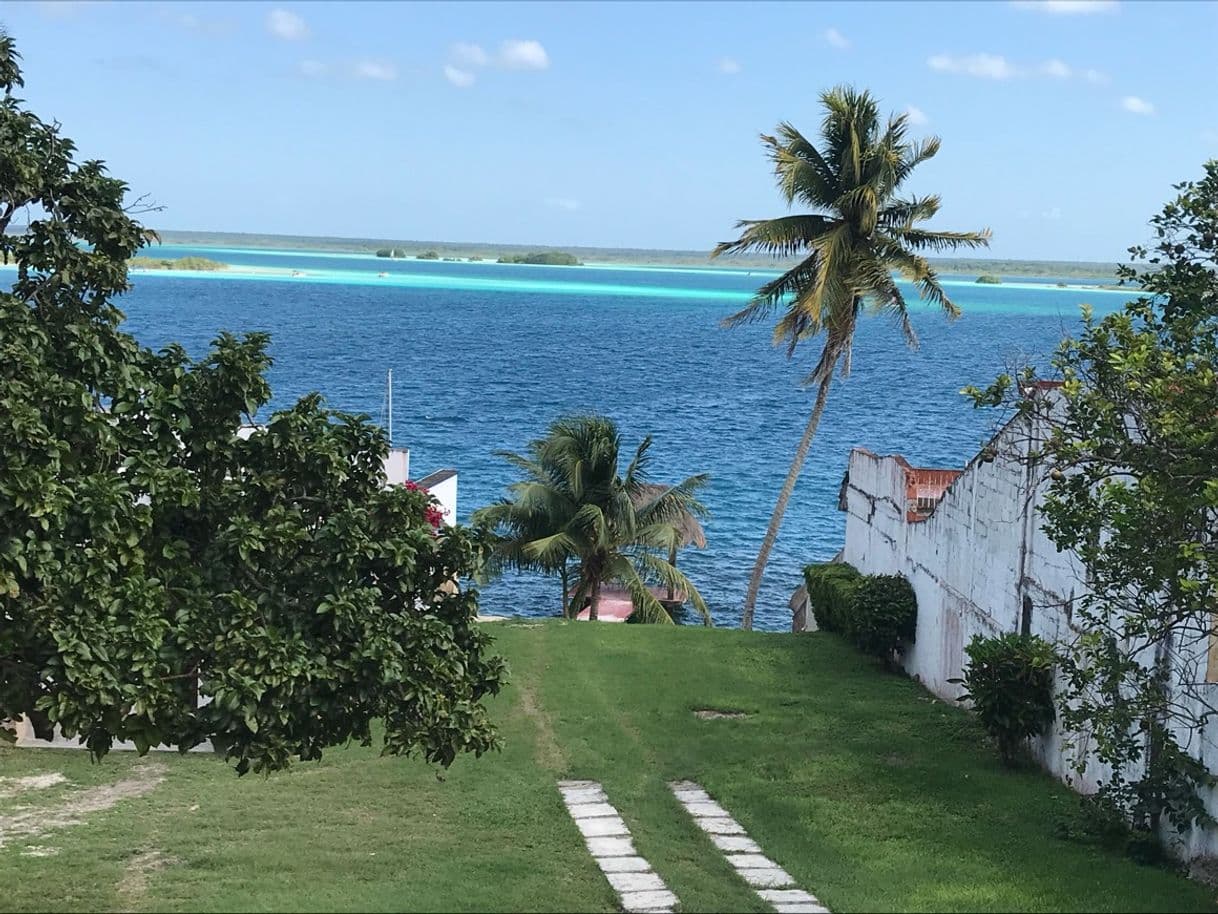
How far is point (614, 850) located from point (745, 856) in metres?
1.17

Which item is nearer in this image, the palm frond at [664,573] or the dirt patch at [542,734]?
the dirt patch at [542,734]

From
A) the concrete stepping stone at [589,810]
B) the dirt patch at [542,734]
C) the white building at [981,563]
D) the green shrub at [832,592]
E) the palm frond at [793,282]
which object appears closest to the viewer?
the concrete stepping stone at [589,810]

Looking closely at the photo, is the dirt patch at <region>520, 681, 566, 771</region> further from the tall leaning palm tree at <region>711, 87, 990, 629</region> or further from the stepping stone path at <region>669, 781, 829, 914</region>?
the tall leaning palm tree at <region>711, 87, 990, 629</region>

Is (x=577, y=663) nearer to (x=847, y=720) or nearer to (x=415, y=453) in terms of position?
(x=847, y=720)

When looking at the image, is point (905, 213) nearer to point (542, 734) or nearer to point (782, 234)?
point (782, 234)

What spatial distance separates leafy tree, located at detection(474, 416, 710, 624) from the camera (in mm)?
28688

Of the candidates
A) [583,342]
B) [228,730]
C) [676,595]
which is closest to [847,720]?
[228,730]

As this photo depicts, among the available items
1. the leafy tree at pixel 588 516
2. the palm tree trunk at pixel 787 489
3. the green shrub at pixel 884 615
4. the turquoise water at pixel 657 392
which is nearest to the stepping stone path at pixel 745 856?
the turquoise water at pixel 657 392

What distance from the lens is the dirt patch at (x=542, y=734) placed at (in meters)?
15.6

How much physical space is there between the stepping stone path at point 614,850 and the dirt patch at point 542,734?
935 mm

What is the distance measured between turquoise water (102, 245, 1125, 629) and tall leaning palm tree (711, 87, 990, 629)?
462 centimetres

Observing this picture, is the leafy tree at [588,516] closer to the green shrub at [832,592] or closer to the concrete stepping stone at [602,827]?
the green shrub at [832,592]

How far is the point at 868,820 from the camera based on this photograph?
13070 millimetres

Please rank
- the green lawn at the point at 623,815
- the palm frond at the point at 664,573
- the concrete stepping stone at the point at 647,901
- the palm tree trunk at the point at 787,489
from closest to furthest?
1. the concrete stepping stone at the point at 647,901
2. the green lawn at the point at 623,815
3. the palm tree trunk at the point at 787,489
4. the palm frond at the point at 664,573
